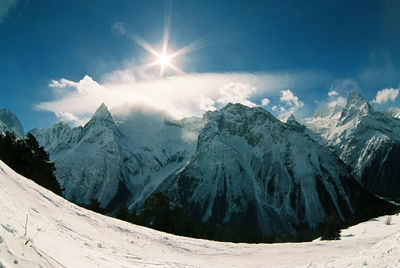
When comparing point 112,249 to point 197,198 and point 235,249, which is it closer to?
point 235,249

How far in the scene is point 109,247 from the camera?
1370 centimetres

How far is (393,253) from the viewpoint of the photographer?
30.0 ft

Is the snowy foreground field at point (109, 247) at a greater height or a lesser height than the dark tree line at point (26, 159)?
lesser

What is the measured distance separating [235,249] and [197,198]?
6990 inches

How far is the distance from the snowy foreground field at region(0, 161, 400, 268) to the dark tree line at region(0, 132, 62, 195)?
112ft

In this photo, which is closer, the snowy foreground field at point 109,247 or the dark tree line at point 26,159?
the snowy foreground field at point 109,247

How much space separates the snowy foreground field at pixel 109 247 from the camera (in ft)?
24.8

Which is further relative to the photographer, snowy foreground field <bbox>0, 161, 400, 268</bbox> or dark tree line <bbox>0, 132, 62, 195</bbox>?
dark tree line <bbox>0, 132, 62, 195</bbox>

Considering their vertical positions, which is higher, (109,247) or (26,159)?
(26,159)

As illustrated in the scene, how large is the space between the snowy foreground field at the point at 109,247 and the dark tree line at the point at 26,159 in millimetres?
34033

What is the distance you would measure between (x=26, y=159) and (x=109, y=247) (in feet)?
145

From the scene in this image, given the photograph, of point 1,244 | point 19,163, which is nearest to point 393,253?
point 1,244

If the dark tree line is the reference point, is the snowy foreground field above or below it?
below

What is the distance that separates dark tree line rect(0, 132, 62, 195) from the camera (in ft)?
150
